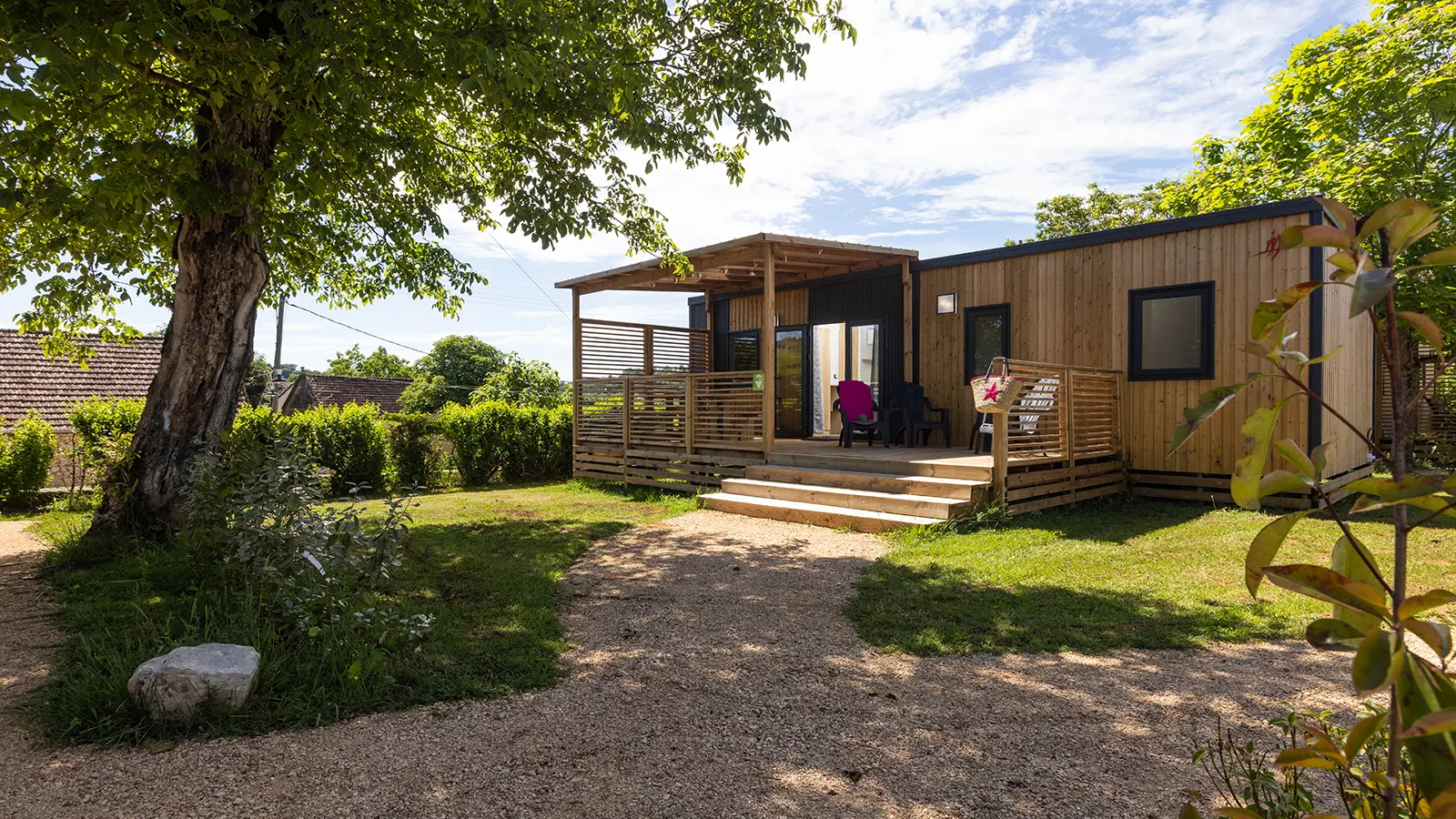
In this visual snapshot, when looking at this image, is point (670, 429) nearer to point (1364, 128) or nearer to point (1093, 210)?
point (1364, 128)

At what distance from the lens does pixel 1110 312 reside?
9.28 meters

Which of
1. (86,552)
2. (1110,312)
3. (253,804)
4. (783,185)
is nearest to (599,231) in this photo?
(783,185)

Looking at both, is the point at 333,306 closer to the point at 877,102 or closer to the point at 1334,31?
the point at 877,102

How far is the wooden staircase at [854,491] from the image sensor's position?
7.54m

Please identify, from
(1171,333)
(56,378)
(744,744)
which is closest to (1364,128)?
(1171,333)

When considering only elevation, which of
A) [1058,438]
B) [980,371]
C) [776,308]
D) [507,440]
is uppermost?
[776,308]

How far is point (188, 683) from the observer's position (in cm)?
312

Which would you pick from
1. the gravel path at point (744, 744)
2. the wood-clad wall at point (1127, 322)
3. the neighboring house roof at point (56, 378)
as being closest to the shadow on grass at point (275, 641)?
the gravel path at point (744, 744)

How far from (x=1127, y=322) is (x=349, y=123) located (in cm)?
800

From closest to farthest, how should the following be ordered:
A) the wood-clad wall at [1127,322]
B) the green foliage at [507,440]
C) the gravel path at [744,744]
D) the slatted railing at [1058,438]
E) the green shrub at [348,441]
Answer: the gravel path at [744,744] < the slatted railing at [1058,438] < the wood-clad wall at [1127,322] < the green shrub at [348,441] < the green foliage at [507,440]

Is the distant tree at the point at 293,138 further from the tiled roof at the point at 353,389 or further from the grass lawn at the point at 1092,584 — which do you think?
the tiled roof at the point at 353,389

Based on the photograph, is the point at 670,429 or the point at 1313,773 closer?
the point at 1313,773

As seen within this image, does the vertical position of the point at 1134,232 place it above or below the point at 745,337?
above

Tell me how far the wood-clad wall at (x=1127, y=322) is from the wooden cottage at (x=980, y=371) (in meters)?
0.02
